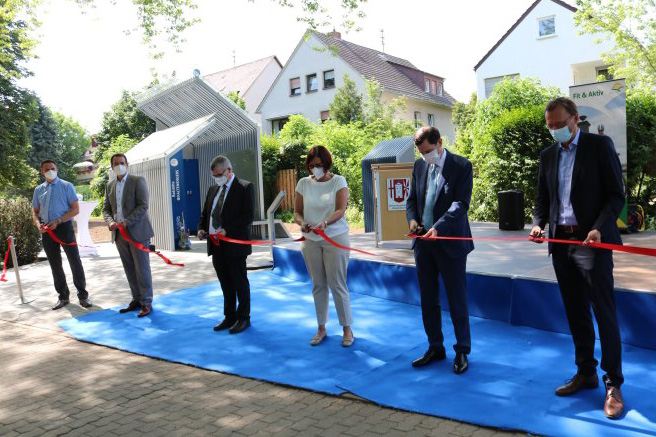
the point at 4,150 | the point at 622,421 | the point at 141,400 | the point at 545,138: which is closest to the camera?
the point at 622,421

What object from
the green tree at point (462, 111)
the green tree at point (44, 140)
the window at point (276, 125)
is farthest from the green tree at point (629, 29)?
the green tree at point (44, 140)

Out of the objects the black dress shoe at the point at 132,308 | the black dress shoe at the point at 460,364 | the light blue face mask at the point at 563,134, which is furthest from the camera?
the black dress shoe at the point at 132,308

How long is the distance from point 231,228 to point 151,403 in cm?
216

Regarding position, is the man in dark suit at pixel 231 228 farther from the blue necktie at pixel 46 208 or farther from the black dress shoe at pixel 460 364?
the blue necktie at pixel 46 208

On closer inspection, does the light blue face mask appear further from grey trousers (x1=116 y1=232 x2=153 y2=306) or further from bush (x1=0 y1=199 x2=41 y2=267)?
bush (x1=0 y1=199 x2=41 y2=267)

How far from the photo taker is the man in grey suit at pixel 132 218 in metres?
6.72

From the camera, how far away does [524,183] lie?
1354cm

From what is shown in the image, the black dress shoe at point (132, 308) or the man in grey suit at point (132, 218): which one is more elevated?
the man in grey suit at point (132, 218)

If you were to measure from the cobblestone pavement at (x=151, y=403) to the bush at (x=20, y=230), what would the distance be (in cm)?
742

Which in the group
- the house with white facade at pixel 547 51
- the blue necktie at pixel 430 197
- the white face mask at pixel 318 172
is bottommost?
the blue necktie at pixel 430 197

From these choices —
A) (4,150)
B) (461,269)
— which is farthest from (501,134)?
(4,150)

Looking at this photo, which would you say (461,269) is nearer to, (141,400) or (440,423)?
(440,423)

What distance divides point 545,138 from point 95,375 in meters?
11.7

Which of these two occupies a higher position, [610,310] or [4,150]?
[4,150]
